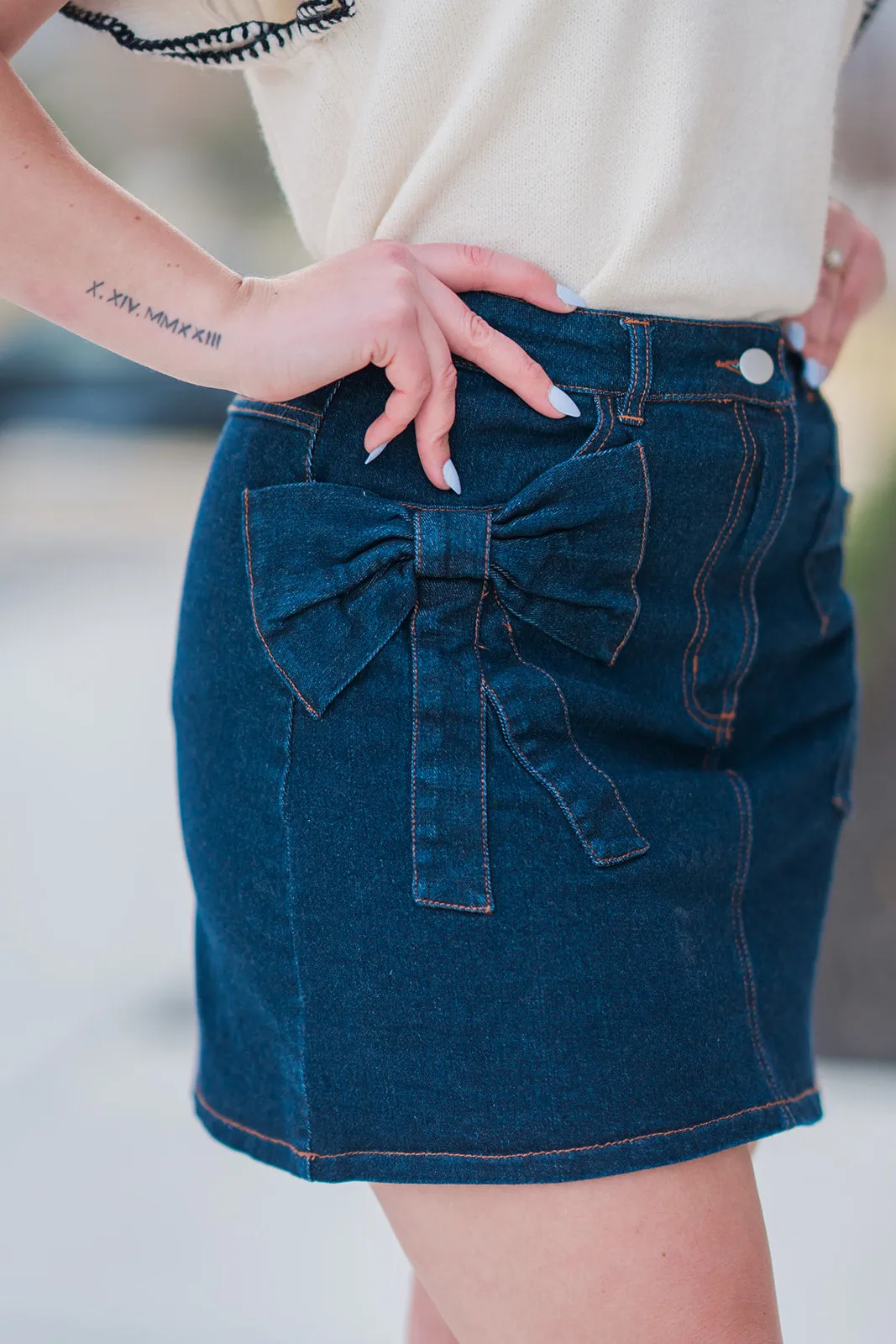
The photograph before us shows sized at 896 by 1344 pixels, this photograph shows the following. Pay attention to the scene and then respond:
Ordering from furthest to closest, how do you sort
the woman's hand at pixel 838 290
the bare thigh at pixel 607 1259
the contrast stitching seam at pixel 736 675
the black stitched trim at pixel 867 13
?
1. the black stitched trim at pixel 867 13
2. the woman's hand at pixel 838 290
3. the contrast stitching seam at pixel 736 675
4. the bare thigh at pixel 607 1259

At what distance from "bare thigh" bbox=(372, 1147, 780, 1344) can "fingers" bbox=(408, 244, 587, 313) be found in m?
0.55

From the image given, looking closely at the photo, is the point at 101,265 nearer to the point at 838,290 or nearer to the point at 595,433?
the point at 595,433

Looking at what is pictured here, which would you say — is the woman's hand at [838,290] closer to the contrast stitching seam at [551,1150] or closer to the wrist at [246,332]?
the wrist at [246,332]

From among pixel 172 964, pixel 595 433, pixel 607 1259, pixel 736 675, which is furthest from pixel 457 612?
pixel 172 964

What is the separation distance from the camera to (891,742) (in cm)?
219

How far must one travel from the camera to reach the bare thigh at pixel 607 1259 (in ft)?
2.39

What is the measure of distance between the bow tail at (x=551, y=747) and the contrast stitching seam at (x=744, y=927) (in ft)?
0.38

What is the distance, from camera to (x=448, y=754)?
0.77 metres

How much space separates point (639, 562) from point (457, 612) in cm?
14

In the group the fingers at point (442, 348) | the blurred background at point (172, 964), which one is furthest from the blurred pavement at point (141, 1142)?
the fingers at point (442, 348)

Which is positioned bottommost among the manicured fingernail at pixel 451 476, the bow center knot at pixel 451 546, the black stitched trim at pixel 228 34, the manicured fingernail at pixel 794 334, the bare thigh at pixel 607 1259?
the bare thigh at pixel 607 1259

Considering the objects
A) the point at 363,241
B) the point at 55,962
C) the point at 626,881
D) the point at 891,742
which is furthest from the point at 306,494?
the point at 55,962

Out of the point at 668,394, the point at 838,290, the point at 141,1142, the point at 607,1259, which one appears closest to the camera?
the point at 607,1259

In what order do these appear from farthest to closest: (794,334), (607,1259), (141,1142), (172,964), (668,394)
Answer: (172,964)
(141,1142)
(794,334)
(668,394)
(607,1259)
